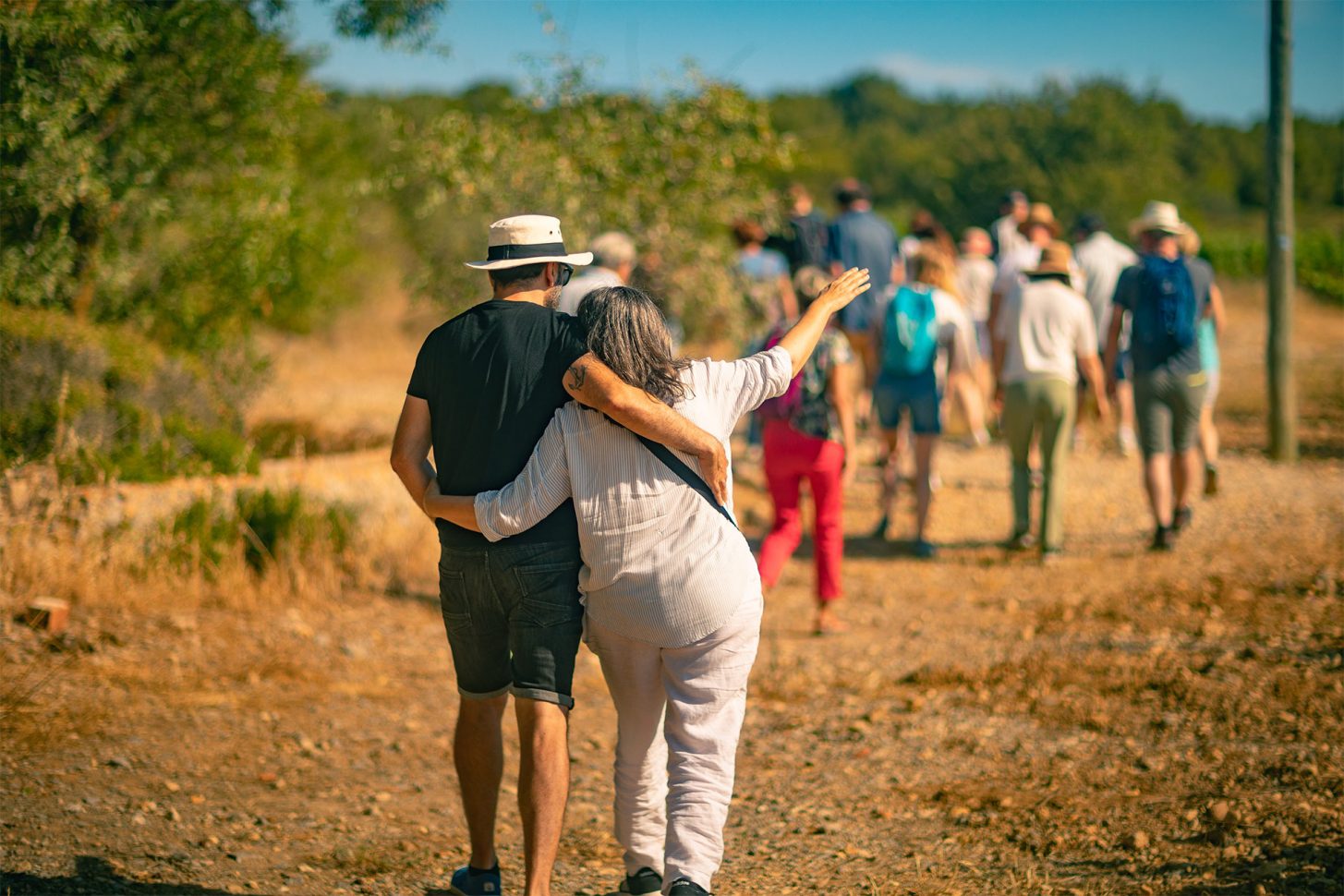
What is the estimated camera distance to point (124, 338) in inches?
367

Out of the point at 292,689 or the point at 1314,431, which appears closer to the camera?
the point at 292,689

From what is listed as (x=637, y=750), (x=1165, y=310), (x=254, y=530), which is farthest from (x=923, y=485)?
(x=637, y=750)

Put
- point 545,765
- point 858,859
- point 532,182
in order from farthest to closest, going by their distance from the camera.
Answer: point 532,182, point 858,859, point 545,765

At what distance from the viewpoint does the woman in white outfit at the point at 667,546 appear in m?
3.55

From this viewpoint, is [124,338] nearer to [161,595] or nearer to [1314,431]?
[161,595]

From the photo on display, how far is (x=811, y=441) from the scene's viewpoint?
6.61 metres

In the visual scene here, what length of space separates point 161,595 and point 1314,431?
36.2 ft

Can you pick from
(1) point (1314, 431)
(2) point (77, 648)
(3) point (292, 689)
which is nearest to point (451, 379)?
(3) point (292, 689)

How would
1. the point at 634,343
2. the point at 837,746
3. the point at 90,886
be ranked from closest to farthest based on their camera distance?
the point at 634,343
the point at 90,886
the point at 837,746

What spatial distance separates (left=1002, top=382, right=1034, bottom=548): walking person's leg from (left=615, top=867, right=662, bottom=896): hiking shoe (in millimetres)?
5452

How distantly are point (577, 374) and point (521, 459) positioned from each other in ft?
1.06

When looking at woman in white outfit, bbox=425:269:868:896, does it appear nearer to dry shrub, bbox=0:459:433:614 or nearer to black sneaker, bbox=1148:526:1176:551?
dry shrub, bbox=0:459:433:614

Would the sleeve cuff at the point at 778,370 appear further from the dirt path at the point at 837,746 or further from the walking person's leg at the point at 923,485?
the walking person's leg at the point at 923,485

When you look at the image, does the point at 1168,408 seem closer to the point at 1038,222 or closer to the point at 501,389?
the point at 1038,222
